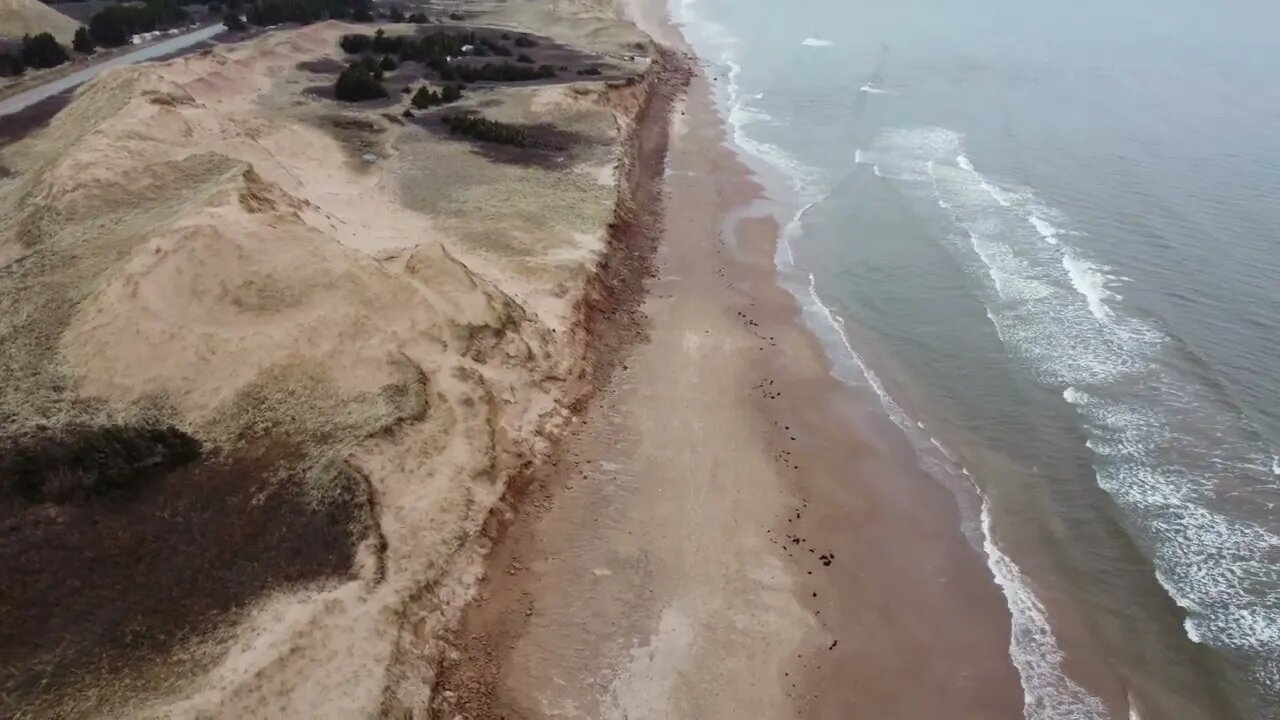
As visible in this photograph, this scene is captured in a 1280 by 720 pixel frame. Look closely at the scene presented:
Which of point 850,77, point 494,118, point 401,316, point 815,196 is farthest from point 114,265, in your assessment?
point 850,77

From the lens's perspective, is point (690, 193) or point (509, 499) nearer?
point (509, 499)

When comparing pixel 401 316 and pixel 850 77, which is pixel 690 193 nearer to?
pixel 401 316

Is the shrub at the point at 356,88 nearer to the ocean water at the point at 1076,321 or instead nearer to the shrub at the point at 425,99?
the shrub at the point at 425,99

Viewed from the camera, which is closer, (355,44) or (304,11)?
(355,44)

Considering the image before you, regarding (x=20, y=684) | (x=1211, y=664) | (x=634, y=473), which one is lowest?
(x=1211, y=664)

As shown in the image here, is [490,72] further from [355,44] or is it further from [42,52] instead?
[42,52]

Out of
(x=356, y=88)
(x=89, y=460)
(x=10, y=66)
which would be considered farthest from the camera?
(x=356, y=88)

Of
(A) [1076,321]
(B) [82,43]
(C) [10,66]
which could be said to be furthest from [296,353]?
(B) [82,43]
